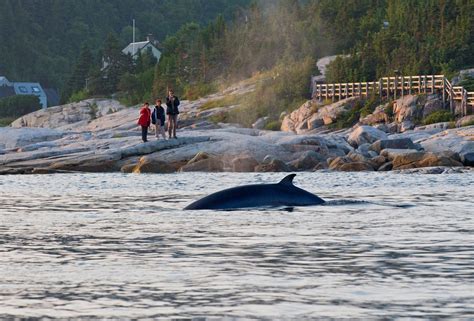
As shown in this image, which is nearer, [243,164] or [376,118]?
[243,164]

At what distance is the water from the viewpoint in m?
9.83

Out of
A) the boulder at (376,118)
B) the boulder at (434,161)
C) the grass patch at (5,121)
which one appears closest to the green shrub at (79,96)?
the grass patch at (5,121)

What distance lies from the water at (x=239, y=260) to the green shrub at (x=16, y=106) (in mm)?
101298

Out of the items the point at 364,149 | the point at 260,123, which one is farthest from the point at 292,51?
the point at 364,149

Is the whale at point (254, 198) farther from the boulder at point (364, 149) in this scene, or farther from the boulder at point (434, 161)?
the boulder at point (364, 149)

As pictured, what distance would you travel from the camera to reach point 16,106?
124 m

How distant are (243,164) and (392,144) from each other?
647 centimetres

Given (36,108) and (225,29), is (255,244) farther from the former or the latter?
(36,108)

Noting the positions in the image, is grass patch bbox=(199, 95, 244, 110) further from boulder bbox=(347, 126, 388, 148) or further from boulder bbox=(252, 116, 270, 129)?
boulder bbox=(347, 126, 388, 148)

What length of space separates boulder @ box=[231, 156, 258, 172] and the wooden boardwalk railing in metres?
23.5

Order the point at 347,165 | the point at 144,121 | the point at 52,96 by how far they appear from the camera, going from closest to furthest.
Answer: the point at 347,165, the point at 144,121, the point at 52,96

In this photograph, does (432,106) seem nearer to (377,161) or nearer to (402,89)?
(402,89)

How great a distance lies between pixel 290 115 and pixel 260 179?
38401mm

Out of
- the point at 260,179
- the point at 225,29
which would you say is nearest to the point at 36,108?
the point at 225,29
